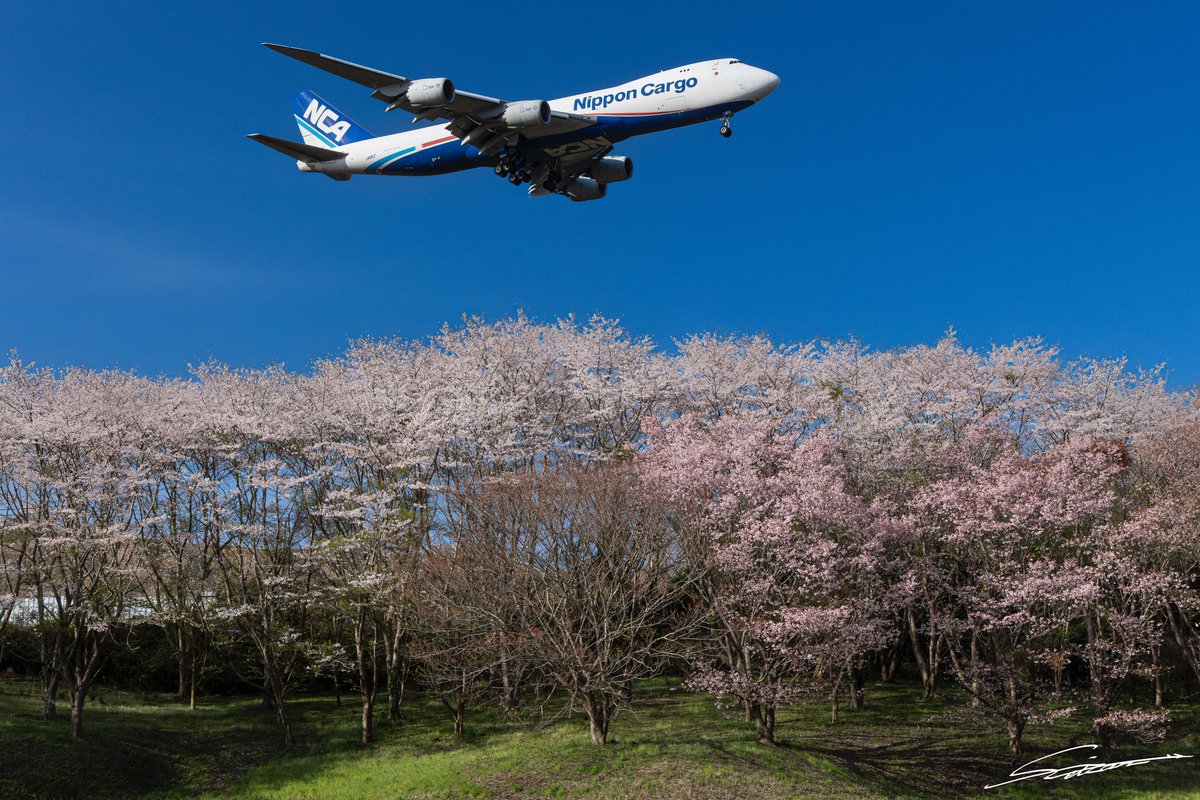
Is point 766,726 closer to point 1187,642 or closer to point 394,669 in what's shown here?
point 394,669

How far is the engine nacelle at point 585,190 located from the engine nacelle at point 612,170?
0.71 ft

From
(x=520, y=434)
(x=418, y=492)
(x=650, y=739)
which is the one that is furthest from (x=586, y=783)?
(x=520, y=434)

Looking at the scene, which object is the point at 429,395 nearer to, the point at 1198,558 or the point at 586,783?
the point at 586,783

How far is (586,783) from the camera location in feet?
65.1

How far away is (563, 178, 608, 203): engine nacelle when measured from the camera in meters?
31.2

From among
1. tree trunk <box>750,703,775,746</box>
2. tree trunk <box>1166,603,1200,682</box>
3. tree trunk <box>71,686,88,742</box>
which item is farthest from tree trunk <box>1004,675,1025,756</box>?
tree trunk <box>71,686,88,742</box>

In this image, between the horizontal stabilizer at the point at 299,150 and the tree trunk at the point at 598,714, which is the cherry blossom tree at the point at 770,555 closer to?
the tree trunk at the point at 598,714

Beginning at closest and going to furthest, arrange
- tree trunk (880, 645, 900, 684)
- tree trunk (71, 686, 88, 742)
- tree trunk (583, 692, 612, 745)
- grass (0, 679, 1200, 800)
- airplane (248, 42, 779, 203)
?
grass (0, 679, 1200, 800) → tree trunk (583, 692, 612, 745) → tree trunk (71, 686, 88, 742) → airplane (248, 42, 779, 203) → tree trunk (880, 645, 900, 684)

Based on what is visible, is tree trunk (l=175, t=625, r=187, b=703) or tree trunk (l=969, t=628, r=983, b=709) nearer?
tree trunk (l=969, t=628, r=983, b=709)

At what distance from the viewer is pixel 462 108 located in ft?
86.3

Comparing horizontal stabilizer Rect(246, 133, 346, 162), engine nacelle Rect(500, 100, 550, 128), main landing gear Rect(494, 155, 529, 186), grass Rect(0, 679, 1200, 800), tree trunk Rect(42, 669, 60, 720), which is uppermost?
horizontal stabilizer Rect(246, 133, 346, 162)

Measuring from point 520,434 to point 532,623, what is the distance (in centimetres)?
1161

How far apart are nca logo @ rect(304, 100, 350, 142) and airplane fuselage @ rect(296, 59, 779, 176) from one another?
420 inches

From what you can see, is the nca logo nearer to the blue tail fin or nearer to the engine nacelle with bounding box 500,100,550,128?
the blue tail fin
